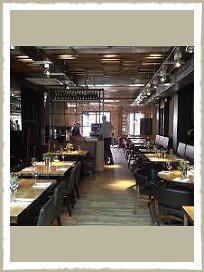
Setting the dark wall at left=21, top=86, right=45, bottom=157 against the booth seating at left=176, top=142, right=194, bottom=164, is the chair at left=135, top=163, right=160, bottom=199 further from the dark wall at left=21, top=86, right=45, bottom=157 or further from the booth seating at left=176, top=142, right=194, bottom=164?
the dark wall at left=21, top=86, right=45, bottom=157

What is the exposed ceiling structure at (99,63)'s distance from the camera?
6.36 meters

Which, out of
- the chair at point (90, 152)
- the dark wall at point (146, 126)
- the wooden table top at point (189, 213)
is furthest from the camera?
the dark wall at point (146, 126)

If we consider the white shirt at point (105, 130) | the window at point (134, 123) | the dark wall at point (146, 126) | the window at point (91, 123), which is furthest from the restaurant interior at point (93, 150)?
the window at point (134, 123)

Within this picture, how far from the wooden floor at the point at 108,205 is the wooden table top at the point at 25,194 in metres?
1.19

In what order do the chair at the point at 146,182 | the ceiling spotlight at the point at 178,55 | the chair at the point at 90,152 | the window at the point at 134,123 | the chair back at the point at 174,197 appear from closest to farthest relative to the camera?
the chair back at the point at 174,197 < the ceiling spotlight at the point at 178,55 < the chair at the point at 146,182 < the chair at the point at 90,152 < the window at the point at 134,123

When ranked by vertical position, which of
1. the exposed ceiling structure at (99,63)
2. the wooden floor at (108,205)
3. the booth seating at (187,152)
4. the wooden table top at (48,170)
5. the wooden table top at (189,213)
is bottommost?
the wooden floor at (108,205)

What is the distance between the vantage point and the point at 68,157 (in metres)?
8.90

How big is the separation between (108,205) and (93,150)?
425cm

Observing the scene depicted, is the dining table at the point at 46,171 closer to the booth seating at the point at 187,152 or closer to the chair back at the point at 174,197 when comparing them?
the chair back at the point at 174,197

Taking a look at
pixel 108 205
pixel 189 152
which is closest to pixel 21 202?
pixel 108 205

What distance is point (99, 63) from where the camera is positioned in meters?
8.99
